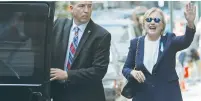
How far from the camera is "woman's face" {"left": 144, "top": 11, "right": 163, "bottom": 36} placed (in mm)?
5031

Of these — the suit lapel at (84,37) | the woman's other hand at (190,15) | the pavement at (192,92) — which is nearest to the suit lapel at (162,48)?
the woman's other hand at (190,15)

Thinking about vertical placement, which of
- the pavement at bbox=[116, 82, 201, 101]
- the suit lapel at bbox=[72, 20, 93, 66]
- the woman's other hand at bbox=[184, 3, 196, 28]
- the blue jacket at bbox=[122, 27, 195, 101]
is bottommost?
the pavement at bbox=[116, 82, 201, 101]

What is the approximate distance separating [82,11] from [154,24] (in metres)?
0.67

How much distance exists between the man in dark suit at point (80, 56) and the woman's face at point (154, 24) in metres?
0.40

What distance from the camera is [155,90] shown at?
5.05 meters

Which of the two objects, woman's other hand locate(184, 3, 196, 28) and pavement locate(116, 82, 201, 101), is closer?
woman's other hand locate(184, 3, 196, 28)

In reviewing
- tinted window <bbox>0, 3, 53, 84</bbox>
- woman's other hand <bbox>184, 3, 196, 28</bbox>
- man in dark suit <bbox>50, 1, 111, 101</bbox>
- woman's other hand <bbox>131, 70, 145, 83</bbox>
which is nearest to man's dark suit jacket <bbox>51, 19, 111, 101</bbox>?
man in dark suit <bbox>50, 1, 111, 101</bbox>

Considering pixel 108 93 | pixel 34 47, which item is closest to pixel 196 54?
pixel 108 93

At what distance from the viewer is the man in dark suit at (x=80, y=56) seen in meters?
4.84

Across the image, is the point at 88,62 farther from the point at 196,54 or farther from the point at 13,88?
the point at 196,54

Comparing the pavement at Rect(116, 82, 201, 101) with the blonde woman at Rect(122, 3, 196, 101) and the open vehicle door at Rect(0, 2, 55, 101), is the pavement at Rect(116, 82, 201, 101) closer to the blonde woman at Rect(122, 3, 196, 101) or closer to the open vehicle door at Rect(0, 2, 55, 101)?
the blonde woman at Rect(122, 3, 196, 101)

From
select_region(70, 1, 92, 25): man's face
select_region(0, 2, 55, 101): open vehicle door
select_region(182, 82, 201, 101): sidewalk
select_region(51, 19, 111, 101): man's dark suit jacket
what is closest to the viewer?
select_region(0, 2, 55, 101): open vehicle door

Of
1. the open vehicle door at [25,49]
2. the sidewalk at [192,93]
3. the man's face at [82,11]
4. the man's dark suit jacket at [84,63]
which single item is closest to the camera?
the open vehicle door at [25,49]

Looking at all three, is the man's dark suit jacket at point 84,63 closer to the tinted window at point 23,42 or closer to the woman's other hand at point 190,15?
the tinted window at point 23,42
